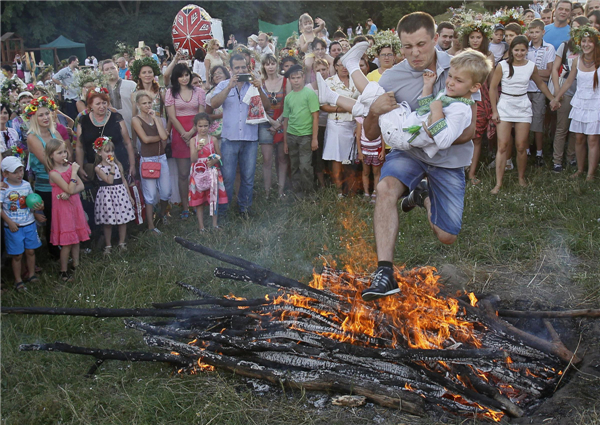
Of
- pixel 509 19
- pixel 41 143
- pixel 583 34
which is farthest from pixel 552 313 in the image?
pixel 509 19

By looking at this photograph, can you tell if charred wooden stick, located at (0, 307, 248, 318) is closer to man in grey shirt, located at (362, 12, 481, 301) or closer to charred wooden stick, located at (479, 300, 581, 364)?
man in grey shirt, located at (362, 12, 481, 301)

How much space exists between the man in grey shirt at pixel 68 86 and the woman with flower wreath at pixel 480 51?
23.7 feet

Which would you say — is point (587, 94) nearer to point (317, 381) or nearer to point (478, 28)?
point (478, 28)

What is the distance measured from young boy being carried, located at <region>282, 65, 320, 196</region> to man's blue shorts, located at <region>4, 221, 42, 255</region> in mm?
3982

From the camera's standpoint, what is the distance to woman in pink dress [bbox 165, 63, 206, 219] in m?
8.16

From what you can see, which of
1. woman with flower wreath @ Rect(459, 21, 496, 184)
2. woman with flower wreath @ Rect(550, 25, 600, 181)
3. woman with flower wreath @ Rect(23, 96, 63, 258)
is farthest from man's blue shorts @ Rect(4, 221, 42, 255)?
woman with flower wreath @ Rect(550, 25, 600, 181)

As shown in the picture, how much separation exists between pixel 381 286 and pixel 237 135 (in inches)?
188

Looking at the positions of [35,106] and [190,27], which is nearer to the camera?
[35,106]

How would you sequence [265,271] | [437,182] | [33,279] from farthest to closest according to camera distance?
[33,279], [265,271], [437,182]

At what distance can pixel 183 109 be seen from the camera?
8219 millimetres

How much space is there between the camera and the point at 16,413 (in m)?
4.15

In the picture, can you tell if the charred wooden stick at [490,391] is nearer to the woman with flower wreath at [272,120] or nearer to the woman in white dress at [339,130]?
the woman in white dress at [339,130]

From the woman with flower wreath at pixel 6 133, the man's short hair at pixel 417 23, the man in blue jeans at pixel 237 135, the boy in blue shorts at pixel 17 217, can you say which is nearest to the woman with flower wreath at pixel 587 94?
the man in blue jeans at pixel 237 135

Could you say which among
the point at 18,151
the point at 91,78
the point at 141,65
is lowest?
the point at 18,151
